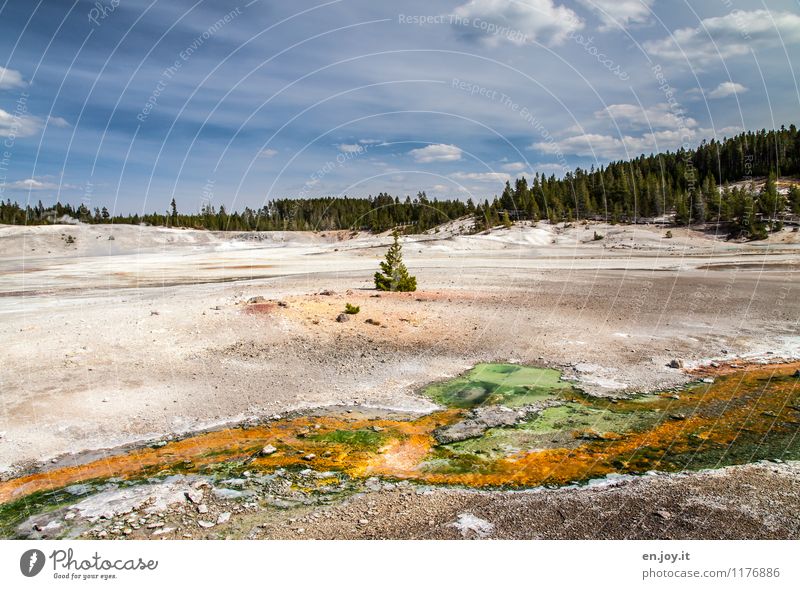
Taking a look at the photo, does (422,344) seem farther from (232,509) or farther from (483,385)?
(232,509)

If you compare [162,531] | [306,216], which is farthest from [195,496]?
[306,216]

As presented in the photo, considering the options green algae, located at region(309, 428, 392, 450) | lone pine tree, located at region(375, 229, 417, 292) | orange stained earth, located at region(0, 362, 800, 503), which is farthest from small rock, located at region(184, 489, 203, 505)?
lone pine tree, located at region(375, 229, 417, 292)

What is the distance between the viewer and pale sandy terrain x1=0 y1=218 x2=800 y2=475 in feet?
42.9

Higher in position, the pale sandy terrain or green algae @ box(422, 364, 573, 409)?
the pale sandy terrain

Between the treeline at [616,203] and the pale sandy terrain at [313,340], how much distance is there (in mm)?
44079

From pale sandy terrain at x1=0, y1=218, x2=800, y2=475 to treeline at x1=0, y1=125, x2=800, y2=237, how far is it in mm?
44079

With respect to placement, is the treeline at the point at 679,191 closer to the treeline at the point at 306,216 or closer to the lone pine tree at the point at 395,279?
the treeline at the point at 306,216

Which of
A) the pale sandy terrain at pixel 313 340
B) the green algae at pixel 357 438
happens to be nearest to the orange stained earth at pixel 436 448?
the green algae at pixel 357 438

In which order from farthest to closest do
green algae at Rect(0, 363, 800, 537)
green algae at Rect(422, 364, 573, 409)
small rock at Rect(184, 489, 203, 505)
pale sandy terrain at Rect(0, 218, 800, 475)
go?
green algae at Rect(422, 364, 573, 409) < pale sandy terrain at Rect(0, 218, 800, 475) < green algae at Rect(0, 363, 800, 537) < small rock at Rect(184, 489, 203, 505)

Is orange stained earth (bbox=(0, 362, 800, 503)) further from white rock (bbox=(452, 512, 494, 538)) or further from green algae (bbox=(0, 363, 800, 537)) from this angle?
white rock (bbox=(452, 512, 494, 538))

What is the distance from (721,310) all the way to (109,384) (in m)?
A: 25.9

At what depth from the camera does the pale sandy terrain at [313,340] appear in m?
13.1

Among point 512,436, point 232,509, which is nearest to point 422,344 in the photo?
point 512,436

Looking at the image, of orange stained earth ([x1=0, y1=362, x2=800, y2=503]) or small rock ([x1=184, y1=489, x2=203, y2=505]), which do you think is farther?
orange stained earth ([x1=0, y1=362, x2=800, y2=503])
